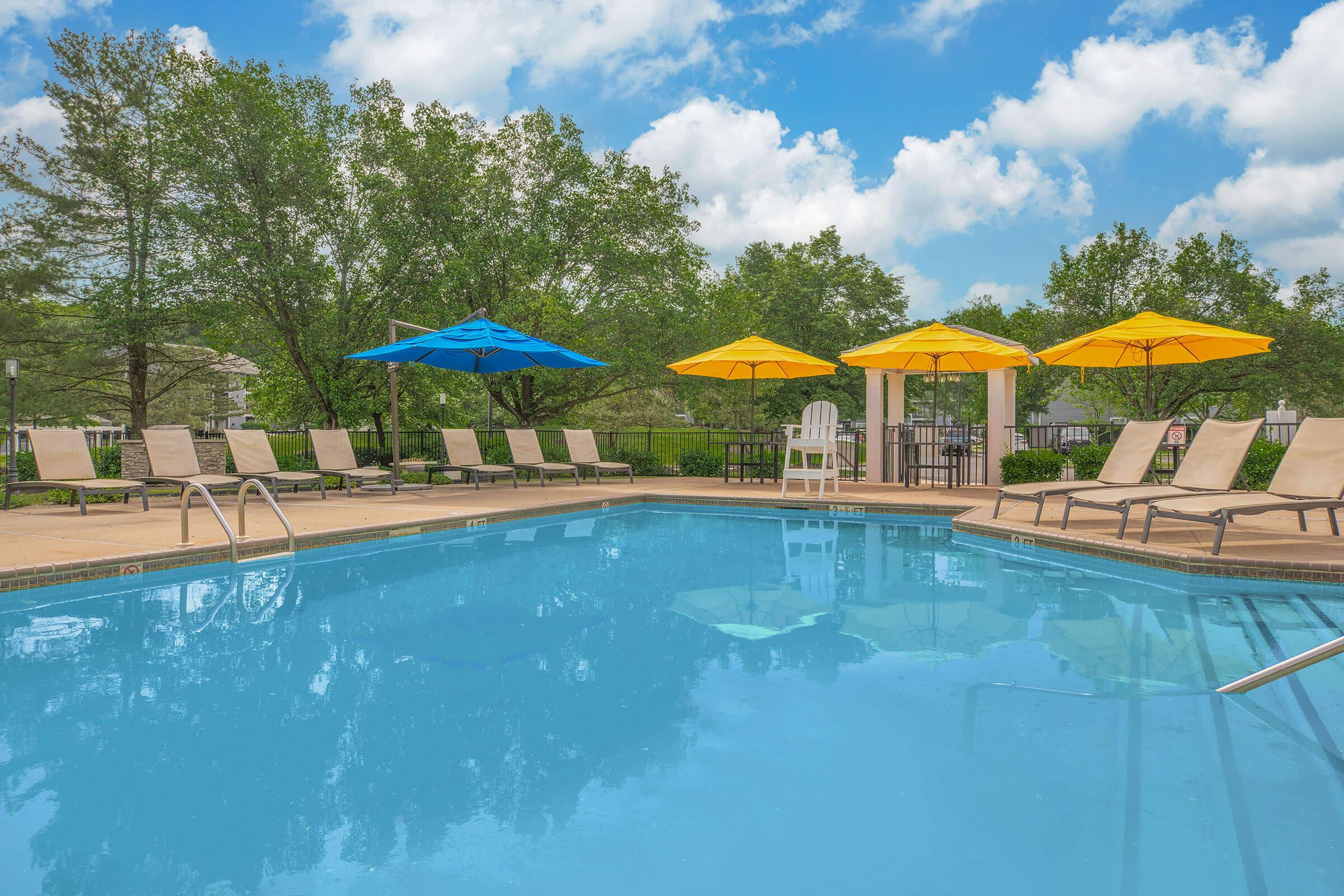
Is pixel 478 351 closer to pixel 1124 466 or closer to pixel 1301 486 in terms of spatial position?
pixel 1124 466

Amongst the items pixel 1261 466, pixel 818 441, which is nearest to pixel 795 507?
pixel 818 441

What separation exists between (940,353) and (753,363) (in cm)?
291

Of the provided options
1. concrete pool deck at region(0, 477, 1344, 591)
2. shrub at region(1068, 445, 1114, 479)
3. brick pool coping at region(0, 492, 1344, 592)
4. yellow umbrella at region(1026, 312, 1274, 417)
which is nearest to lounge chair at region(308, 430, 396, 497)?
concrete pool deck at region(0, 477, 1344, 591)

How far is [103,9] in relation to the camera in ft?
51.8

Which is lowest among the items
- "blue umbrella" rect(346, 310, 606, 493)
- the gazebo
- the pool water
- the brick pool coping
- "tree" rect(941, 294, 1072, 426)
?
the pool water

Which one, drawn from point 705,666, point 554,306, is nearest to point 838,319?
point 554,306

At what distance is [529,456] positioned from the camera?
13.4m

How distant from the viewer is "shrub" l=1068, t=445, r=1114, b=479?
11.3 meters

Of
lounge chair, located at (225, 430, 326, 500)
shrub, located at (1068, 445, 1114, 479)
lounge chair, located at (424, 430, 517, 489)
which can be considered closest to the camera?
lounge chair, located at (225, 430, 326, 500)

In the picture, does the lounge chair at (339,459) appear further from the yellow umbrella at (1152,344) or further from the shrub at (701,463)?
the yellow umbrella at (1152,344)

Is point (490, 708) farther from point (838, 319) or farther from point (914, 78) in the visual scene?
point (838, 319)

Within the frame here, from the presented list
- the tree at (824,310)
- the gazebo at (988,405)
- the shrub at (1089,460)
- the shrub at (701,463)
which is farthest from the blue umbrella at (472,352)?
the tree at (824,310)

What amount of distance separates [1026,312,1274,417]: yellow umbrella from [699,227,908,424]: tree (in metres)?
14.7

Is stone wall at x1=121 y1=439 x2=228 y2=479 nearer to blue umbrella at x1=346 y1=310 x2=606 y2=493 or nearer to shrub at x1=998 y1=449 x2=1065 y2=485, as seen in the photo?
blue umbrella at x1=346 y1=310 x2=606 y2=493
